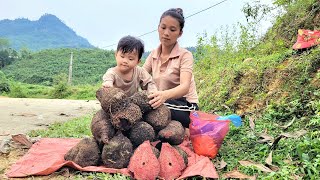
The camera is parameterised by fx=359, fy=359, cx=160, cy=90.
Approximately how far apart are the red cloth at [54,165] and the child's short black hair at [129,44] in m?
1.02

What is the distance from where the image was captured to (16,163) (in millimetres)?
3053

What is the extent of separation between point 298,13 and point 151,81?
3.37m

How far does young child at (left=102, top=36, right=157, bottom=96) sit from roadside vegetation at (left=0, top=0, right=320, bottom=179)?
928 millimetres

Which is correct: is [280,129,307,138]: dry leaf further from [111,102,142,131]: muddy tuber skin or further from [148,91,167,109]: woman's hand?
[111,102,142,131]: muddy tuber skin

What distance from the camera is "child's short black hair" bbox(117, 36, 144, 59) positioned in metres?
3.15

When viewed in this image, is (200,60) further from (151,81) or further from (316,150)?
(316,150)

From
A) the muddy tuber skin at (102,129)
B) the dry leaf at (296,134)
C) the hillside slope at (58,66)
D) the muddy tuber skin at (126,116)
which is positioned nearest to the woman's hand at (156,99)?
the muddy tuber skin at (126,116)

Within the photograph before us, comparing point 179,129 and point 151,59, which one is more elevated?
point 151,59

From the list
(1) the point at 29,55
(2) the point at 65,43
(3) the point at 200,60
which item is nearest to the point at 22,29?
(2) the point at 65,43

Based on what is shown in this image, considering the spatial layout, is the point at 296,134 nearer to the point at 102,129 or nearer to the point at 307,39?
the point at 102,129

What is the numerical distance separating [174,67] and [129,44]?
2.37ft

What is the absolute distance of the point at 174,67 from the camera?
3.71 meters

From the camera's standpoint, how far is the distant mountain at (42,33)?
97375 mm

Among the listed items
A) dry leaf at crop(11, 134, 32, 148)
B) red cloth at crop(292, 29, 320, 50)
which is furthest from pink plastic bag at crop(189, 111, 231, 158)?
red cloth at crop(292, 29, 320, 50)
